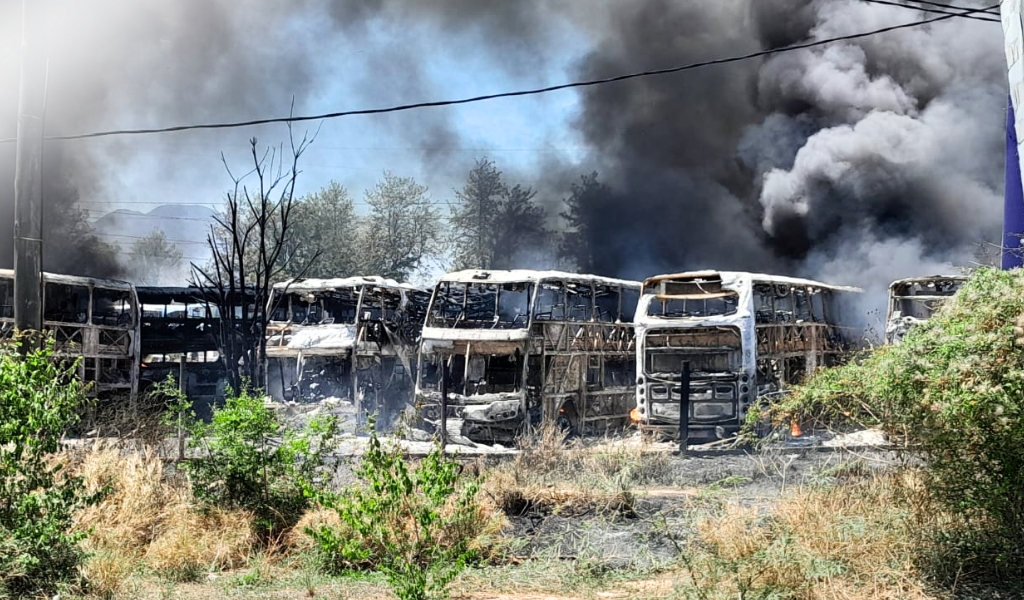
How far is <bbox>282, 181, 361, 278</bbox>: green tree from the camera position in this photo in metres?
36.8

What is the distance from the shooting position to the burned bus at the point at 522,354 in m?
13.5

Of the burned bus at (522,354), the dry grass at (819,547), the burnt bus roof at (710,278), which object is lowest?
the dry grass at (819,547)

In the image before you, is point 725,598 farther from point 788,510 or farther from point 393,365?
point 393,365

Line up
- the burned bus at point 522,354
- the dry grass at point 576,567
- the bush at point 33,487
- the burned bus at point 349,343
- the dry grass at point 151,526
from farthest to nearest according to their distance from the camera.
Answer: the burned bus at point 349,343
the burned bus at point 522,354
the dry grass at point 151,526
the bush at point 33,487
the dry grass at point 576,567

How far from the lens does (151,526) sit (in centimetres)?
696

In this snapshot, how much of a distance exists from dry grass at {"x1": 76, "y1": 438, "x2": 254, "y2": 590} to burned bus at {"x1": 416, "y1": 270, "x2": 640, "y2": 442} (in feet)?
19.1

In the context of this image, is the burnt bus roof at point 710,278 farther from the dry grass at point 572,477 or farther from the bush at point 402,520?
the bush at point 402,520

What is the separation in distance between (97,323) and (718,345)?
37.3 feet

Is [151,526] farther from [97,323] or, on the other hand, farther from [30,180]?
[97,323]

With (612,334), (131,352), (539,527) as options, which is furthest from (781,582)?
(131,352)

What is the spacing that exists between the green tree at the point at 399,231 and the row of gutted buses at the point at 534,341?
62.9 ft

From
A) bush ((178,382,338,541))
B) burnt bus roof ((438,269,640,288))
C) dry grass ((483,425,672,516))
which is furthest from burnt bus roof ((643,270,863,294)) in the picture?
bush ((178,382,338,541))

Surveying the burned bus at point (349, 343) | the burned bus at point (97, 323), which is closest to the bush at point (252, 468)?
the burned bus at point (97, 323)

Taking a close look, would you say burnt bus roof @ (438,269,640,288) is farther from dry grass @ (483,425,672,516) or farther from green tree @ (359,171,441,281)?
green tree @ (359,171,441,281)
